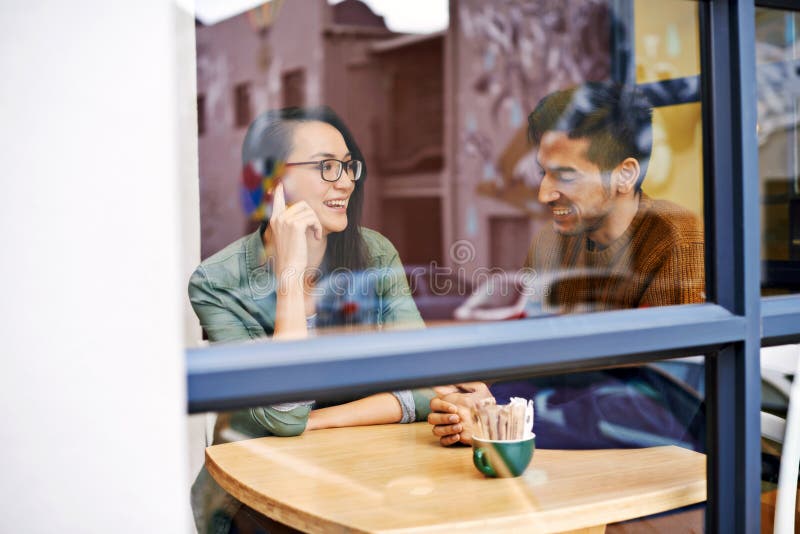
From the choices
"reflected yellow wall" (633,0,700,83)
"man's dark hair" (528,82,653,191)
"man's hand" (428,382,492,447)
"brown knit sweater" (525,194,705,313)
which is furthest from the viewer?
"man's dark hair" (528,82,653,191)

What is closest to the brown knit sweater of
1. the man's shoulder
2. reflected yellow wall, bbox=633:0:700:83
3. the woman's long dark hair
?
the man's shoulder

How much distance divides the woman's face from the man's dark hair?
0.66 metres

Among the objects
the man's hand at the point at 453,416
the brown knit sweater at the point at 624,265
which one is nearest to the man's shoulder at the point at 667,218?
the brown knit sweater at the point at 624,265

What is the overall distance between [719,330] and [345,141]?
1708 mm

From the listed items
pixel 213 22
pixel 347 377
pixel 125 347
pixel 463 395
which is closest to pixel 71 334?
pixel 125 347

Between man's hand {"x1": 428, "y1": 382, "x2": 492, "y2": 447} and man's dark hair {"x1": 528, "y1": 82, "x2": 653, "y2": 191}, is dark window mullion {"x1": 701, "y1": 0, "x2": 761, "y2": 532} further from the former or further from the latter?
man's dark hair {"x1": 528, "y1": 82, "x2": 653, "y2": 191}

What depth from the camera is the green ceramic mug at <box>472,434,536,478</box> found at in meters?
1.29

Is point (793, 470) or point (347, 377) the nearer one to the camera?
point (347, 377)

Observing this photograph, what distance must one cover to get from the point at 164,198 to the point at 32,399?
0.18m

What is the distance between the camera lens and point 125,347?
23.1 inches

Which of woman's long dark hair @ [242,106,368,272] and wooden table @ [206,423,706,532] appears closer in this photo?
wooden table @ [206,423,706,532]

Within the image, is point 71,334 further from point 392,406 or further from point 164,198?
point 392,406

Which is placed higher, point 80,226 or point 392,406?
point 80,226

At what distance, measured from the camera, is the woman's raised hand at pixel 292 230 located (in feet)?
7.59
